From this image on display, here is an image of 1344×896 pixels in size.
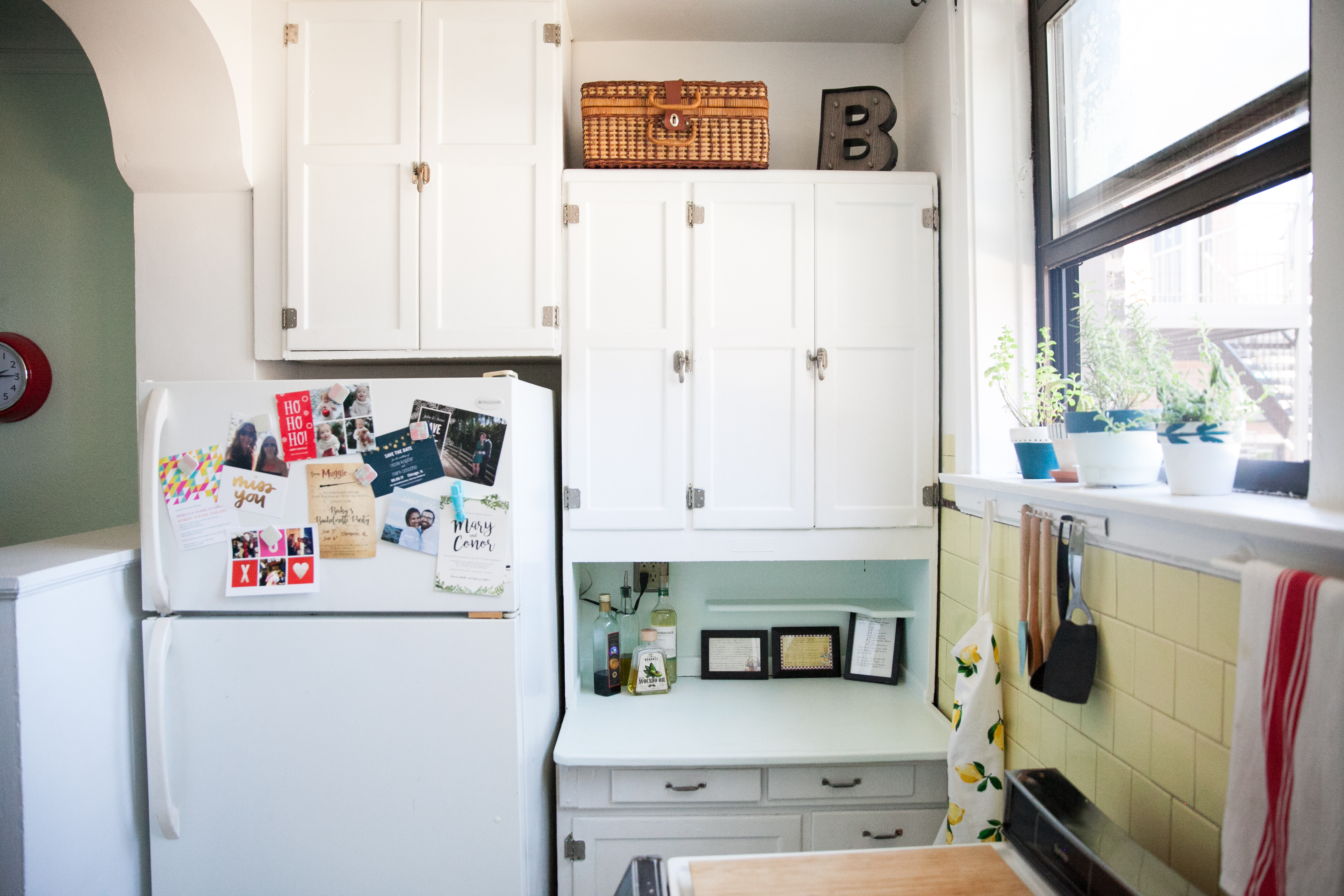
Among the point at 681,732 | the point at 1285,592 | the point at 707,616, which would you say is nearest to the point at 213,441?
the point at 681,732

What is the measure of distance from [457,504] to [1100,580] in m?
1.29

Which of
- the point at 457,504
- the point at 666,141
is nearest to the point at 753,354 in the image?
the point at 666,141

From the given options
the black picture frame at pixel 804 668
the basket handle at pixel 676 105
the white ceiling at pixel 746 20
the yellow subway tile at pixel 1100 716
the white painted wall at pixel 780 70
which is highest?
the white ceiling at pixel 746 20

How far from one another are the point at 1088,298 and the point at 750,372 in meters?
0.85

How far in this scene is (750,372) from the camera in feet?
6.49

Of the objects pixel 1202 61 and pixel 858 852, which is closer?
pixel 858 852

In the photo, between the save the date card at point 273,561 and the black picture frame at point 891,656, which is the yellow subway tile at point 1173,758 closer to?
the black picture frame at point 891,656

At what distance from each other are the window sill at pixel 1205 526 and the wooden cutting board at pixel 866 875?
0.56 meters

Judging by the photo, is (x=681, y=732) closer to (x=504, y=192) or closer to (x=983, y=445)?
(x=983, y=445)

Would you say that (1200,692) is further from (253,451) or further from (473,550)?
(253,451)

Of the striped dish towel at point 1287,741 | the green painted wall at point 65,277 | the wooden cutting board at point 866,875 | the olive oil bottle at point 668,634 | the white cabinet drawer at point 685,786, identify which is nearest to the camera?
the striped dish towel at point 1287,741

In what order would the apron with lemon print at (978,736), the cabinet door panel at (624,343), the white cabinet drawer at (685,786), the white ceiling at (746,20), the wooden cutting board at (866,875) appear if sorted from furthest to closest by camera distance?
the white ceiling at (746,20) < the cabinet door panel at (624,343) < the white cabinet drawer at (685,786) < the apron with lemon print at (978,736) < the wooden cutting board at (866,875)

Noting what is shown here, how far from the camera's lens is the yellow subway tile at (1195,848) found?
1010 millimetres

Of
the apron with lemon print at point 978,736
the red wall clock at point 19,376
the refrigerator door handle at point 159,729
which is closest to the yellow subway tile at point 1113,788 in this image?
the apron with lemon print at point 978,736
